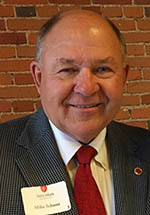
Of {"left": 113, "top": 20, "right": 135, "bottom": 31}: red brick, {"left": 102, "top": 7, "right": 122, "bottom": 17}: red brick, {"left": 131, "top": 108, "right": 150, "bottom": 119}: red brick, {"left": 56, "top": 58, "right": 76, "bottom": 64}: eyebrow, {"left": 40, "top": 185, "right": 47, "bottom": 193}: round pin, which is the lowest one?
{"left": 131, "top": 108, "right": 150, "bottom": 119}: red brick

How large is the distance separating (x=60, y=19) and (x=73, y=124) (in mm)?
440

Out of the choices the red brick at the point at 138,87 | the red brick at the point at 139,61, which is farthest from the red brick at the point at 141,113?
the red brick at the point at 139,61

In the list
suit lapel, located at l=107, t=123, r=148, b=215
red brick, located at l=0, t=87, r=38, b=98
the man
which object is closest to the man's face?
the man

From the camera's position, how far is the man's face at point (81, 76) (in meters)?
1.28

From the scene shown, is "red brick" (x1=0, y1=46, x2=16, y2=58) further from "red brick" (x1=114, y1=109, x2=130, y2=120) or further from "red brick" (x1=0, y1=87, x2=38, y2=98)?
"red brick" (x1=114, y1=109, x2=130, y2=120)

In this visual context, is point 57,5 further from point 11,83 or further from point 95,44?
point 95,44

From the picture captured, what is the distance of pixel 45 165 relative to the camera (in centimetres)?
137

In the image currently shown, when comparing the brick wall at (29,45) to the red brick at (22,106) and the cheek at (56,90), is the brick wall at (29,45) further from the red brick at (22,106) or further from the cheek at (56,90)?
the cheek at (56,90)

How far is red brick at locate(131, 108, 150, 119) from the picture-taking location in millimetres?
2396

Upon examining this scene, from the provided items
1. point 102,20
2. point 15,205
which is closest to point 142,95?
point 102,20

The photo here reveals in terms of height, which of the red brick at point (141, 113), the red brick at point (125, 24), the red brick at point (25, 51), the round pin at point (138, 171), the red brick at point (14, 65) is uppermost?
the red brick at point (125, 24)

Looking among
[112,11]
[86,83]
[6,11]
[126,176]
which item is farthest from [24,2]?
[126,176]

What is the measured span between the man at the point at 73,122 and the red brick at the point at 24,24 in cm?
84

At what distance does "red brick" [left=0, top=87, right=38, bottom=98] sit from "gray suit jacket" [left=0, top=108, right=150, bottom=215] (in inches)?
26.0
